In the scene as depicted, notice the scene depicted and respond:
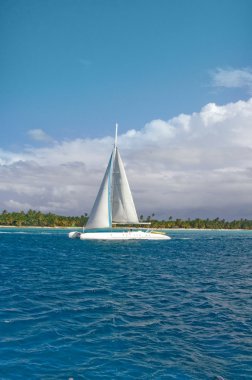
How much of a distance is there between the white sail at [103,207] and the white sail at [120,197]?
4.02 feet

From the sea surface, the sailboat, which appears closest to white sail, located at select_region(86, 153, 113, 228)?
the sailboat

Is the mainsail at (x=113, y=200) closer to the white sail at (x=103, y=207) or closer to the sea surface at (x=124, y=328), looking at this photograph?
the white sail at (x=103, y=207)

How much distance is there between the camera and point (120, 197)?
7869 cm

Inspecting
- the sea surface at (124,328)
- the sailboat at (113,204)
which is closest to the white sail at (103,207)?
the sailboat at (113,204)

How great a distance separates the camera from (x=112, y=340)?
48.2 ft

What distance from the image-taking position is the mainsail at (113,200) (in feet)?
255

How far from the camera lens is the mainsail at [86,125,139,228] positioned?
77688mm

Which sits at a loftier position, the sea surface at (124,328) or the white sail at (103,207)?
the white sail at (103,207)

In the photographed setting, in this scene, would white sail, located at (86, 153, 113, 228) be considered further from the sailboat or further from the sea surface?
the sea surface

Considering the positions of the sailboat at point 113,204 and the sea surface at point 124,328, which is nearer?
the sea surface at point 124,328

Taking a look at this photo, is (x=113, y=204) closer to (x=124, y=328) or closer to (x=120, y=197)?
(x=120, y=197)

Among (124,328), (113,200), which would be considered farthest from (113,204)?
(124,328)

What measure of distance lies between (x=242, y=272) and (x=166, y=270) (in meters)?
7.65

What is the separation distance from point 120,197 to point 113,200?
1.64m
